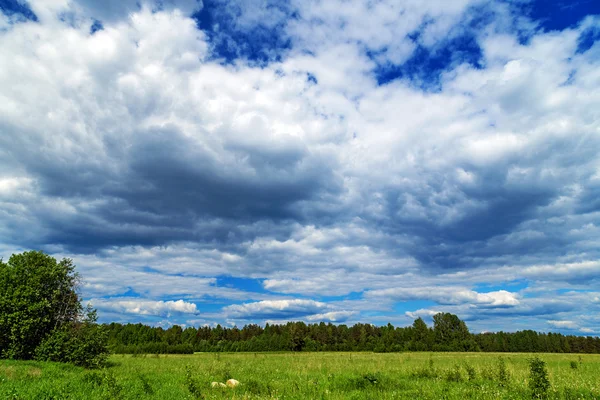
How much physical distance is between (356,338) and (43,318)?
12711 centimetres

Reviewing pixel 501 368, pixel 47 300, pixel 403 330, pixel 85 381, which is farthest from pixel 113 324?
pixel 501 368

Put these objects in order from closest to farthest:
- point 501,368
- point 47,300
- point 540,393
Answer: point 540,393 → point 501,368 → point 47,300

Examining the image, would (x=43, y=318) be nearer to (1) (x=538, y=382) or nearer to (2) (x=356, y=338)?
(1) (x=538, y=382)

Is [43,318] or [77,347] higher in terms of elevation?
[43,318]

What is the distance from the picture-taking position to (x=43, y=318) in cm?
3488

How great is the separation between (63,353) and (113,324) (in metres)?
132

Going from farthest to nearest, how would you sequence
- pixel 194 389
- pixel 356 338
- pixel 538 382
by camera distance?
pixel 356 338
pixel 194 389
pixel 538 382

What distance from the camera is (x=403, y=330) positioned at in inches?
5758

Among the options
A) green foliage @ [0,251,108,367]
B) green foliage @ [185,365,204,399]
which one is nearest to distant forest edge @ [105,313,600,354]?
green foliage @ [0,251,108,367]

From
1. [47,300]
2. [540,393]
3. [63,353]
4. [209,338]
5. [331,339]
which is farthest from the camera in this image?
[209,338]

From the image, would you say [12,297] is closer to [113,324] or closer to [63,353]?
[63,353]

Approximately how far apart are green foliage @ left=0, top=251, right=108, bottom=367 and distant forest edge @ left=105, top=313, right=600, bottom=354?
296 feet

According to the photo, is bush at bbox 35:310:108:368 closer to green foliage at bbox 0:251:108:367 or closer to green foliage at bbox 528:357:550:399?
green foliage at bbox 0:251:108:367

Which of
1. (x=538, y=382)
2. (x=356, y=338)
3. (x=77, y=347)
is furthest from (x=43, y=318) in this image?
(x=356, y=338)
